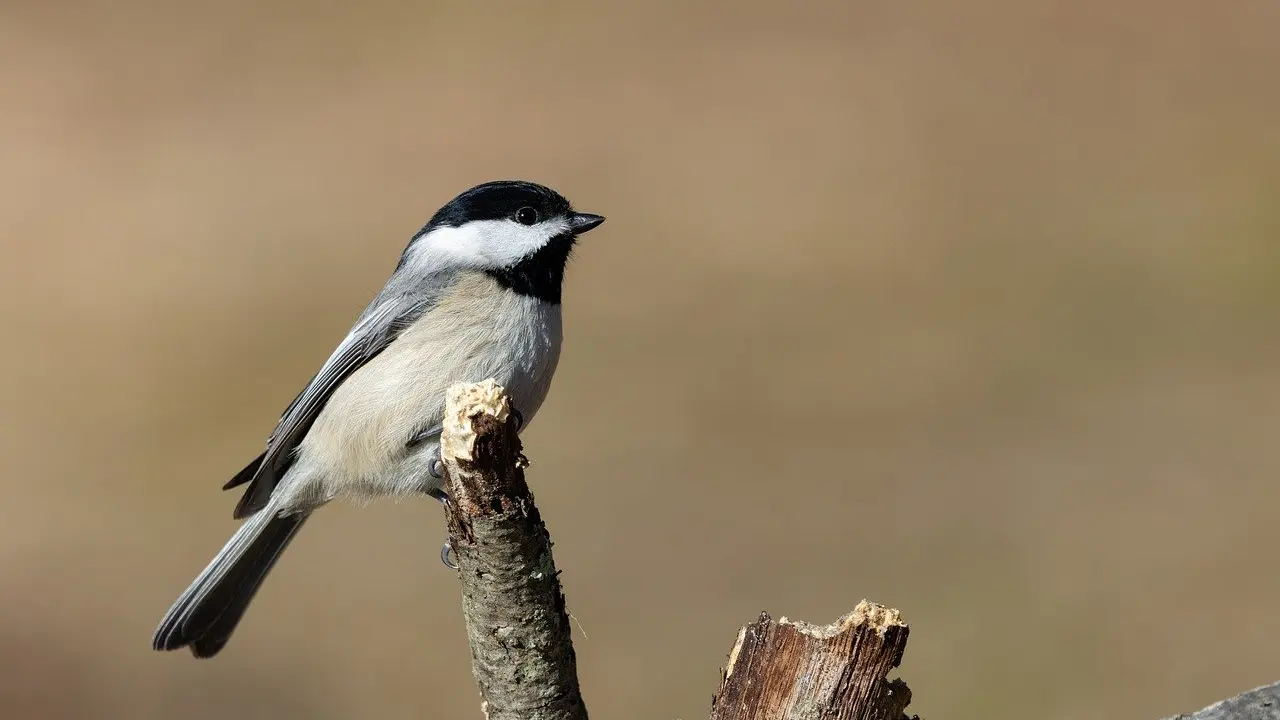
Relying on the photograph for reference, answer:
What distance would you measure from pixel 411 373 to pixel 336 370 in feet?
1.34

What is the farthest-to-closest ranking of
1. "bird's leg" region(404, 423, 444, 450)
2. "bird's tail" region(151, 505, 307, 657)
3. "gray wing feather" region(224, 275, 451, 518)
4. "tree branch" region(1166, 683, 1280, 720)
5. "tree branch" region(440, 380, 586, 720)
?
1. "bird's tail" region(151, 505, 307, 657)
2. "gray wing feather" region(224, 275, 451, 518)
3. "bird's leg" region(404, 423, 444, 450)
4. "tree branch" region(440, 380, 586, 720)
5. "tree branch" region(1166, 683, 1280, 720)

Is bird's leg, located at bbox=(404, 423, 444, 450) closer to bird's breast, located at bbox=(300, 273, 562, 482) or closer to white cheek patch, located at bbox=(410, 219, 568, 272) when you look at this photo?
bird's breast, located at bbox=(300, 273, 562, 482)

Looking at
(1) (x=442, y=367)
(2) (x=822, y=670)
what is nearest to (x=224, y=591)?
(1) (x=442, y=367)

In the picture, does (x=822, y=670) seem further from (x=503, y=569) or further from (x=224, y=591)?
(x=224, y=591)

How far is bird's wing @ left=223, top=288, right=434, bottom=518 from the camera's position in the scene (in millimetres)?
4023

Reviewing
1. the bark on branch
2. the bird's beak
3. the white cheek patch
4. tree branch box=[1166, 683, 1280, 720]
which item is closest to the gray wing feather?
the white cheek patch

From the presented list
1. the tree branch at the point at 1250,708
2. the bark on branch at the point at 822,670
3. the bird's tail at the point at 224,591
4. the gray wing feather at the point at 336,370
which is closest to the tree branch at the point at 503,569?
the bark on branch at the point at 822,670

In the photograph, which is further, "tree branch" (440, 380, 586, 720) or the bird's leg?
the bird's leg

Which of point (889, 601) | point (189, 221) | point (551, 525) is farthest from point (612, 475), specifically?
point (189, 221)

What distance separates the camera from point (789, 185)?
11000mm

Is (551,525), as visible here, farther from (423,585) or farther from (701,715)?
(701,715)

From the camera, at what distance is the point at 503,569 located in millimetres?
2920

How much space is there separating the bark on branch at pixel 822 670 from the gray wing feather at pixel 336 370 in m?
1.70

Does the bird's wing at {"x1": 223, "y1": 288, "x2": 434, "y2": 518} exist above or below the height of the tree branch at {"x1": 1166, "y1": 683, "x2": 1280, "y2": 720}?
above
